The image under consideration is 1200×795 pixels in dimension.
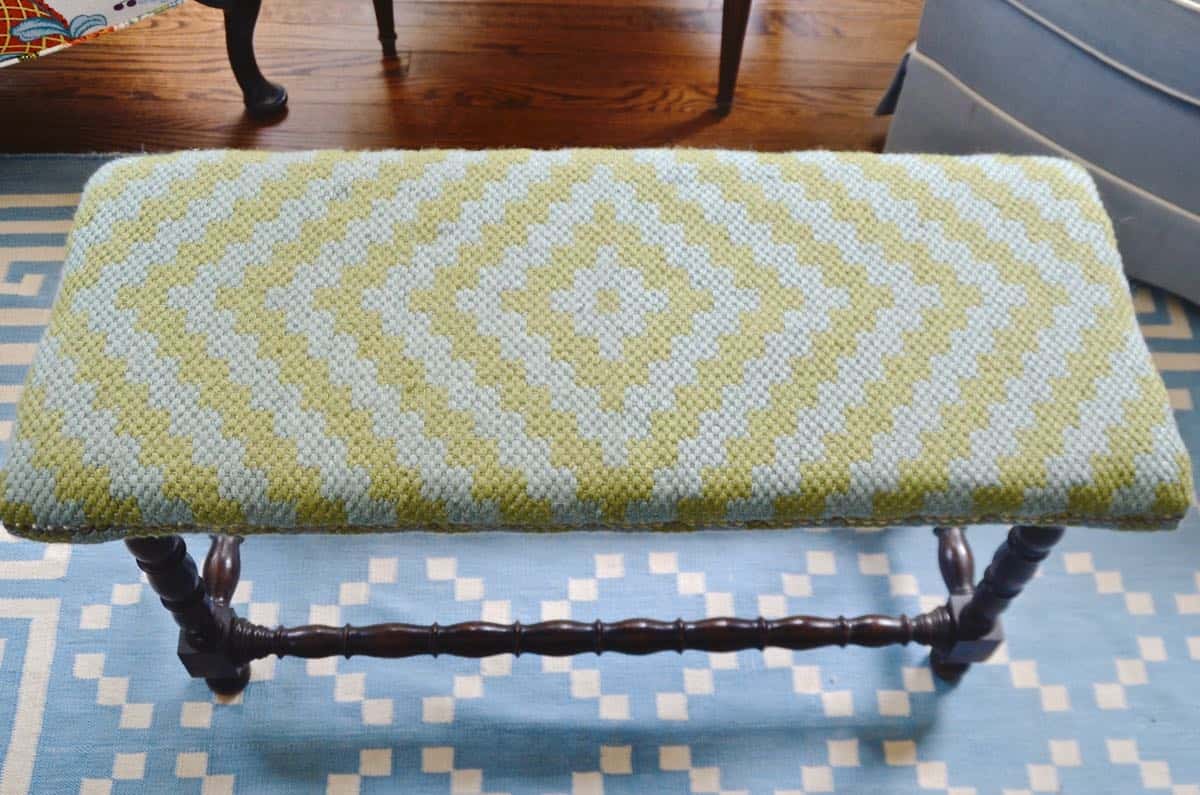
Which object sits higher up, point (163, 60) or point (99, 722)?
point (163, 60)

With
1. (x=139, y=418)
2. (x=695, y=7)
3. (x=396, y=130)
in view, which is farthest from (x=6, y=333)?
(x=695, y=7)

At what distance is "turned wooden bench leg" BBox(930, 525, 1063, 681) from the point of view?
77cm

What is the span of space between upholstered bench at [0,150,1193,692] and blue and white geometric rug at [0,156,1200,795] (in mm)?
253

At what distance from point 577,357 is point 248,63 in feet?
2.62

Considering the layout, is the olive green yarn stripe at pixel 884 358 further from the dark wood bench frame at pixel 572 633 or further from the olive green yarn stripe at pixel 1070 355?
the dark wood bench frame at pixel 572 633

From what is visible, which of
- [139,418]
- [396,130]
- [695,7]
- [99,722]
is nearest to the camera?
[139,418]

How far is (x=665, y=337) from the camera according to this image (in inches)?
26.0

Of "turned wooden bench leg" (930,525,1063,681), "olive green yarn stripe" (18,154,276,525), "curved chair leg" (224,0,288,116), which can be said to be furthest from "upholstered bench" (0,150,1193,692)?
"curved chair leg" (224,0,288,116)

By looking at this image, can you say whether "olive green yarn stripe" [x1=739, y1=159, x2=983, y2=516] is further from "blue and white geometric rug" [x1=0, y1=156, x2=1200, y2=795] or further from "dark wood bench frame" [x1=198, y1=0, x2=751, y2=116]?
"dark wood bench frame" [x1=198, y1=0, x2=751, y2=116]

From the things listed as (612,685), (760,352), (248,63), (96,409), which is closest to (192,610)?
(96,409)

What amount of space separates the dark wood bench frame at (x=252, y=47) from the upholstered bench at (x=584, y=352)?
0.52 metres

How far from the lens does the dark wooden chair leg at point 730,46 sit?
1.18 m

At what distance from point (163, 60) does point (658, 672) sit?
3.08 feet

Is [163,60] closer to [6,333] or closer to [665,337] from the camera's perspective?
[6,333]
